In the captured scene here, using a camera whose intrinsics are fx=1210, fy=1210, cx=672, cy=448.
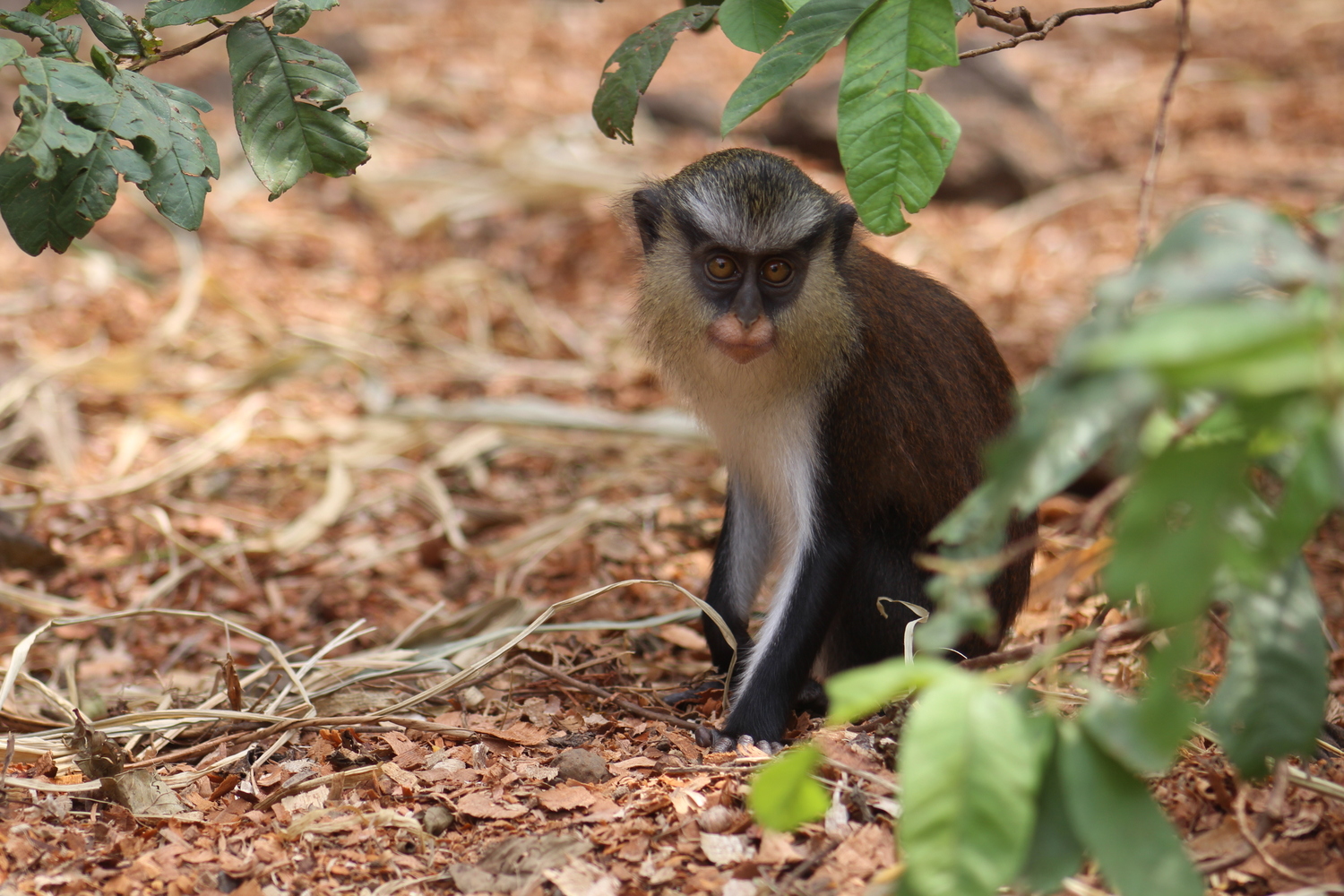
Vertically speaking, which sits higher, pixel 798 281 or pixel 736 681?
pixel 798 281

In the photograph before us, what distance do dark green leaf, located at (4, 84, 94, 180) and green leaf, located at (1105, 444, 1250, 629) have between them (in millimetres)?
2547

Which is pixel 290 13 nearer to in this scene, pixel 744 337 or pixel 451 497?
pixel 744 337

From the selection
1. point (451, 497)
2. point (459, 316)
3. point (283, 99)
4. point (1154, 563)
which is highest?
point (283, 99)

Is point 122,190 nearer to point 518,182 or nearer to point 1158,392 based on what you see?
point 518,182

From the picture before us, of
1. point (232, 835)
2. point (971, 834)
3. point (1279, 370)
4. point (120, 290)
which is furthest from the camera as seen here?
point (120, 290)

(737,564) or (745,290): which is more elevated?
(745,290)

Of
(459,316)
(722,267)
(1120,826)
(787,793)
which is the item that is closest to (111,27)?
(722,267)

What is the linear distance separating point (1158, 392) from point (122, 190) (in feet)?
34.7

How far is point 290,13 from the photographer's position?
10.5 ft

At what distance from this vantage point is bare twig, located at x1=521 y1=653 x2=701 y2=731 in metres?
3.97

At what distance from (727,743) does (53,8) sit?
9.34ft

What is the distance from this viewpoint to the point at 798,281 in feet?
13.2

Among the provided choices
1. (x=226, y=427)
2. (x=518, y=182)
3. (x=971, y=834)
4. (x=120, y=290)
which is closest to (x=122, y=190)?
(x=120, y=290)

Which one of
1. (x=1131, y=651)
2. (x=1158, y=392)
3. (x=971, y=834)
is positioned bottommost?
(x=1131, y=651)
